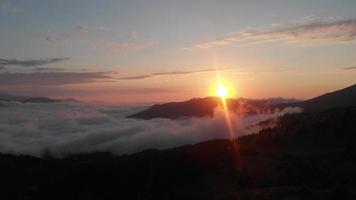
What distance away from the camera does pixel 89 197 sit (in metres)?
60.0

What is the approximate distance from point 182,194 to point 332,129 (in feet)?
167

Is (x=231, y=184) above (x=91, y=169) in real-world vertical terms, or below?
below

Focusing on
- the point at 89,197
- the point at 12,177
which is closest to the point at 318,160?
the point at 89,197

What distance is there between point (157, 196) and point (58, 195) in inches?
690

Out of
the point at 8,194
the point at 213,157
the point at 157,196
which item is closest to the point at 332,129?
the point at 213,157

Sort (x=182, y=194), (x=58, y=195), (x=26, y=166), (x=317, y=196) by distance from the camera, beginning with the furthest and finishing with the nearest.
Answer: (x=26, y=166)
(x=58, y=195)
(x=182, y=194)
(x=317, y=196)

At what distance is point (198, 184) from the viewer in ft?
193

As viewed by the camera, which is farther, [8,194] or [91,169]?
[8,194]

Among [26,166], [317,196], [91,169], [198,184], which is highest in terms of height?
[26,166]

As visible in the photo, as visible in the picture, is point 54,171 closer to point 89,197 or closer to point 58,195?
point 58,195

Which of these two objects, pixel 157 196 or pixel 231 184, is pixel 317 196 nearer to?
pixel 231 184

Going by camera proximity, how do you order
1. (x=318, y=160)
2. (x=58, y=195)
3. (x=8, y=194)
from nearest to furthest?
(x=58, y=195), (x=318, y=160), (x=8, y=194)

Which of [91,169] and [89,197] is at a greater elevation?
[91,169]

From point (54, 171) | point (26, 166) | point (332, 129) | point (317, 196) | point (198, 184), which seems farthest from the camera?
point (26, 166)
